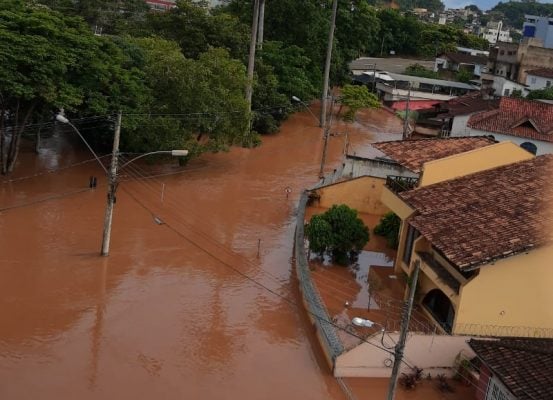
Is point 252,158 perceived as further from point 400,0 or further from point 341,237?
point 400,0

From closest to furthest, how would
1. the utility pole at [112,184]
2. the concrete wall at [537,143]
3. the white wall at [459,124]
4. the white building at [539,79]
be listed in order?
the utility pole at [112,184] < the concrete wall at [537,143] < the white wall at [459,124] < the white building at [539,79]

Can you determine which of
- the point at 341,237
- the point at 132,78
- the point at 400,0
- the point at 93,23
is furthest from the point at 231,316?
the point at 400,0

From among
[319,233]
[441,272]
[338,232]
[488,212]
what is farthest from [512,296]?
[319,233]

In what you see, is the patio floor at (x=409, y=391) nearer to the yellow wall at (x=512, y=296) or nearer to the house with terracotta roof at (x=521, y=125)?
the yellow wall at (x=512, y=296)

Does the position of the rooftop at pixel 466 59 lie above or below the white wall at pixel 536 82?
above

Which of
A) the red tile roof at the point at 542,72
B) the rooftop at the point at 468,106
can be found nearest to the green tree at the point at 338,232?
the rooftop at the point at 468,106
